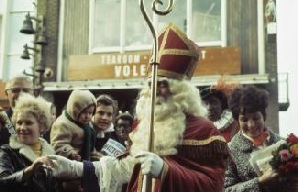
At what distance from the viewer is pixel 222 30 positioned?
13.8 m

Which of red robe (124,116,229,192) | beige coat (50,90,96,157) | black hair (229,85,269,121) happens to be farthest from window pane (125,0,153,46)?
red robe (124,116,229,192)

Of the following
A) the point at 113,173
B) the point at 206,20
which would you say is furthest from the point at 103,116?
the point at 206,20

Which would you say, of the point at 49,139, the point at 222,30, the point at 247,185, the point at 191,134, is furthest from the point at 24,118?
the point at 222,30

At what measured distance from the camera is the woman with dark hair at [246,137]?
4.83 metres

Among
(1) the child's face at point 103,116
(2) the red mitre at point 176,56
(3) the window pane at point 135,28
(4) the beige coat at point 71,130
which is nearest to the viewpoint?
(2) the red mitre at point 176,56

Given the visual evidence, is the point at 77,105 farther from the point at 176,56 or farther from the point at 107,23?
the point at 107,23

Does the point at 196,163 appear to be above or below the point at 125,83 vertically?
below

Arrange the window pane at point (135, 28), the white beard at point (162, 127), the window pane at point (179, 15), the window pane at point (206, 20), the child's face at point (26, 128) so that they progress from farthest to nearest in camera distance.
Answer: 1. the window pane at point (135, 28)
2. the window pane at point (179, 15)
3. the window pane at point (206, 20)
4. the child's face at point (26, 128)
5. the white beard at point (162, 127)

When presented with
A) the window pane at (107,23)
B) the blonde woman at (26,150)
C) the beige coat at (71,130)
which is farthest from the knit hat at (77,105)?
the window pane at (107,23)

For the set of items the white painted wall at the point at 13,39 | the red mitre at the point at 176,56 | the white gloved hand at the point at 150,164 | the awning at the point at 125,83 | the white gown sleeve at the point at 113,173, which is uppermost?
the white painted wall at the point at 13,39

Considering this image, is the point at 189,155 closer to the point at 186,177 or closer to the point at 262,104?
the point at 186,177

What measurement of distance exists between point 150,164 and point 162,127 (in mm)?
681

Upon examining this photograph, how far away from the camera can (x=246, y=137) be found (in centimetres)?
497

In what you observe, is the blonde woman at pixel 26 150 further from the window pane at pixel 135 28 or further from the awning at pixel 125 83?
the window pane at pixel 135 28
